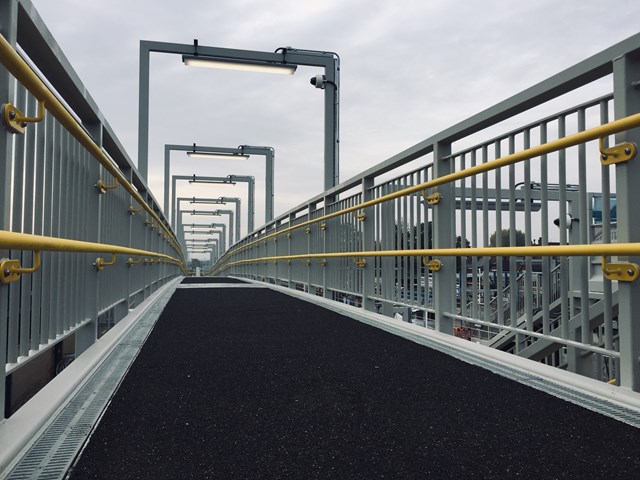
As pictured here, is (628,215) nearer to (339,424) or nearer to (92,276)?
(339,424)

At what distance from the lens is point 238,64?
7828mm

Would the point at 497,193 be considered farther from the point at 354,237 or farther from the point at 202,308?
the point at 202,308

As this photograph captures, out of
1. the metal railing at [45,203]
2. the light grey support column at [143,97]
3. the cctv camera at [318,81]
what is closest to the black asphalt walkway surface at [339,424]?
the metal railing at [45,203]

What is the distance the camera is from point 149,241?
20.0 feet

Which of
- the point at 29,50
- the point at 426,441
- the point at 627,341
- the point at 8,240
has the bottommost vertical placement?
the point at 426,441

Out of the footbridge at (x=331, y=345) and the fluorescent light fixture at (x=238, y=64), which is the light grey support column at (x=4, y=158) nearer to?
the footbridge at (x=331, y=345)

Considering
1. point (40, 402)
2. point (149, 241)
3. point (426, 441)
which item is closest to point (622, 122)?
point (426, 441)

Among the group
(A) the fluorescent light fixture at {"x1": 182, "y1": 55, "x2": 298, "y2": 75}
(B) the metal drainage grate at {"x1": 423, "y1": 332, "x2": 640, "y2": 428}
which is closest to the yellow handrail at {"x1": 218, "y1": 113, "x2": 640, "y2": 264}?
(B) the metal drainage grate at {"x1": 423, "y1": 332, "x2": 640, "y2": 428}

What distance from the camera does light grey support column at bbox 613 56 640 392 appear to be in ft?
6.03

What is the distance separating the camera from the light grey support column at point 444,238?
128 inches

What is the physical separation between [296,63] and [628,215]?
22.7 feet

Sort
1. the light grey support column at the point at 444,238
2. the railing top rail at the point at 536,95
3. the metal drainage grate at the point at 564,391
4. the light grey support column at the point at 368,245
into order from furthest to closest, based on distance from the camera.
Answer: the light grey support column at the point at 368,245 → the light grey support column at the point at 444,238 → the railing top rail at the point at 536,95 → the metal drainage grate at the point at 564,391

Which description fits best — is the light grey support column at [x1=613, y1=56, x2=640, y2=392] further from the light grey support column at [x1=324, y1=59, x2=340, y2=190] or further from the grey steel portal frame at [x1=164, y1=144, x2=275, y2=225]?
the grey steel portal frame at [x1=164, y1=144, x2=275, y2=225]

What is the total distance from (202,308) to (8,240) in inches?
143
